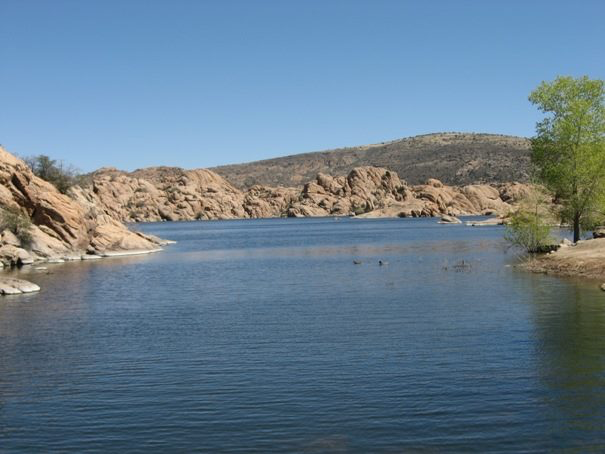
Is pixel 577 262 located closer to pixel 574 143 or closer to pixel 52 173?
pixel 574 143

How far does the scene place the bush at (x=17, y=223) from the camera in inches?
2499

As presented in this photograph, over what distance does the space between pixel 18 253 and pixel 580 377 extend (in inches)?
2174

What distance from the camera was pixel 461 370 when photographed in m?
19.9

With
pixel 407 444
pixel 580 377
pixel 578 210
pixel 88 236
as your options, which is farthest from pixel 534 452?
pixel 88 236

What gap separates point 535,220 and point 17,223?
47.0 metres

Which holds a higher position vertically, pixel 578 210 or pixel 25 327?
pixel 578 210

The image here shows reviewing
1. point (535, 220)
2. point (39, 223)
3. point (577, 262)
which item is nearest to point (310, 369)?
point (577, 262)

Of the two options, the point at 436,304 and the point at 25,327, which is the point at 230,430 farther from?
the point at 436,304

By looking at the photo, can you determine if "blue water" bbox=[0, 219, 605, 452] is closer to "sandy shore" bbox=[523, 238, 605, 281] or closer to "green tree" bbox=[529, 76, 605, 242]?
"sandy shore" bbox=[523, 238, 605, 281]

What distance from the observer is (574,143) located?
50.8 meters

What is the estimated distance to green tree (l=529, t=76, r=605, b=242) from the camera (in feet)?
164

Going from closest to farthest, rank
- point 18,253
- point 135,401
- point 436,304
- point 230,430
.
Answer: point 230,430 → point 135,401 → point 436,304 → point 18,253

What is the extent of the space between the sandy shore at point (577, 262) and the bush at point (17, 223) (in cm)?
4598

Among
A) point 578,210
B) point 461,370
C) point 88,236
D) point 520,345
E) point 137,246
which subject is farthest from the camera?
point 137,246
